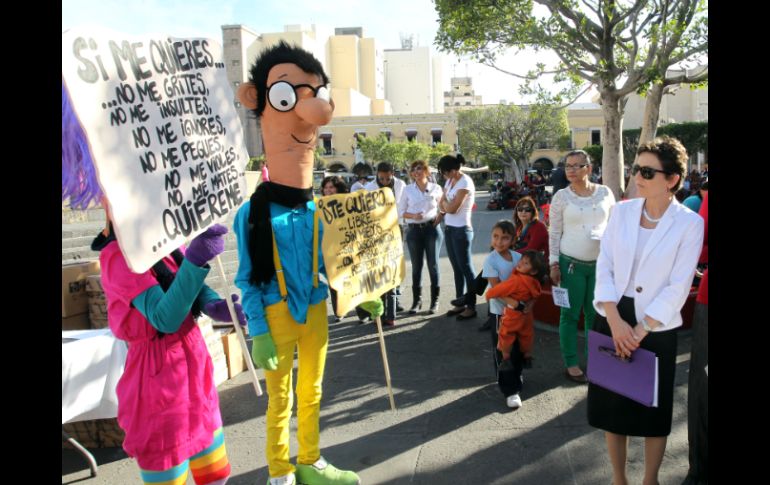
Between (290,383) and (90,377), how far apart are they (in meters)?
1.30

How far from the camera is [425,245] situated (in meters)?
6.43

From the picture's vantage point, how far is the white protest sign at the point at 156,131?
1.94 meters

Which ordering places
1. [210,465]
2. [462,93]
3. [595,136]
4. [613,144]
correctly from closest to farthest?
[210,465]
[613,144]
[595,136]
[462,93]

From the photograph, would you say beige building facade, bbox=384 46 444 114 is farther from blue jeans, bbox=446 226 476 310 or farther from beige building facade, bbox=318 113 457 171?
blue jeans, bbox=446 226 476 310

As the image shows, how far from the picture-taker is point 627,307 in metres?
2.50

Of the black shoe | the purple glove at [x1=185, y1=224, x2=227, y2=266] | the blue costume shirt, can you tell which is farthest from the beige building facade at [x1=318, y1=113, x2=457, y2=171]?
the purple glove at [x1=185, y1=224, x2=227, y2=266]

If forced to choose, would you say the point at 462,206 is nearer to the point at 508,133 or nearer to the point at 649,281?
the point at 649,281

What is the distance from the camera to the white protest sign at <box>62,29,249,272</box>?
1942mm

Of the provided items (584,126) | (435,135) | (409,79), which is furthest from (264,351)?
(409,79)

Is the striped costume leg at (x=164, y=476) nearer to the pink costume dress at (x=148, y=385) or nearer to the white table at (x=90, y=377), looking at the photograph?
the pink costume dress at (x=148, y=385)

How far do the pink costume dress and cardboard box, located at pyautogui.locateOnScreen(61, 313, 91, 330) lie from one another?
260 cm

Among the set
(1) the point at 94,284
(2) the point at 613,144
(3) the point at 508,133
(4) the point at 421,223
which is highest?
(3) the point at 508,133
